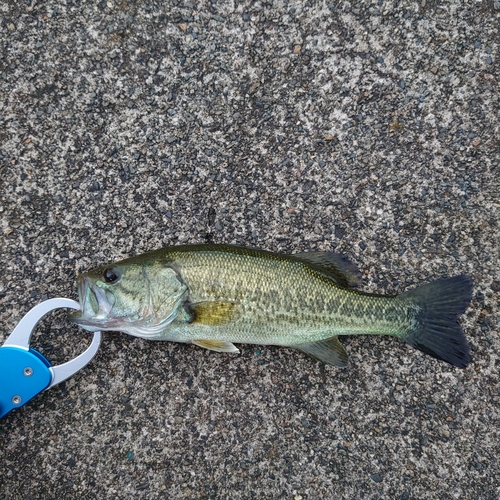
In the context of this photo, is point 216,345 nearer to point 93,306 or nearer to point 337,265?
point 93,306

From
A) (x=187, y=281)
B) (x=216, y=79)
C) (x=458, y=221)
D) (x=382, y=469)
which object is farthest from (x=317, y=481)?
(x=216, y=79)

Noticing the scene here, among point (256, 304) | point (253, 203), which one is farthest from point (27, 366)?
point (253, 203)

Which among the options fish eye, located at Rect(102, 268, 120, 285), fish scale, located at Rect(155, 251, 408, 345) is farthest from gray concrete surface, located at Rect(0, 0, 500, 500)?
fish eye, located at Rect(102, 268, 120, 285)

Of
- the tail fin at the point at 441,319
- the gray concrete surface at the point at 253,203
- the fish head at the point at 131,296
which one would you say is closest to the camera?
the fish head at the point at 131,296

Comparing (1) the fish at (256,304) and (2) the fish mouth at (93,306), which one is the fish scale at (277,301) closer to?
(1) the fish at (256,304)

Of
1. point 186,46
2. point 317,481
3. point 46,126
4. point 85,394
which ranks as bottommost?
point 317,481

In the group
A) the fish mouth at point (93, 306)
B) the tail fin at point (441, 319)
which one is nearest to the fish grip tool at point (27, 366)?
the fish mouth at point (93, 306)

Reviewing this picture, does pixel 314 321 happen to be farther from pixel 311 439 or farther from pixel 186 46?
pixel 186 46
